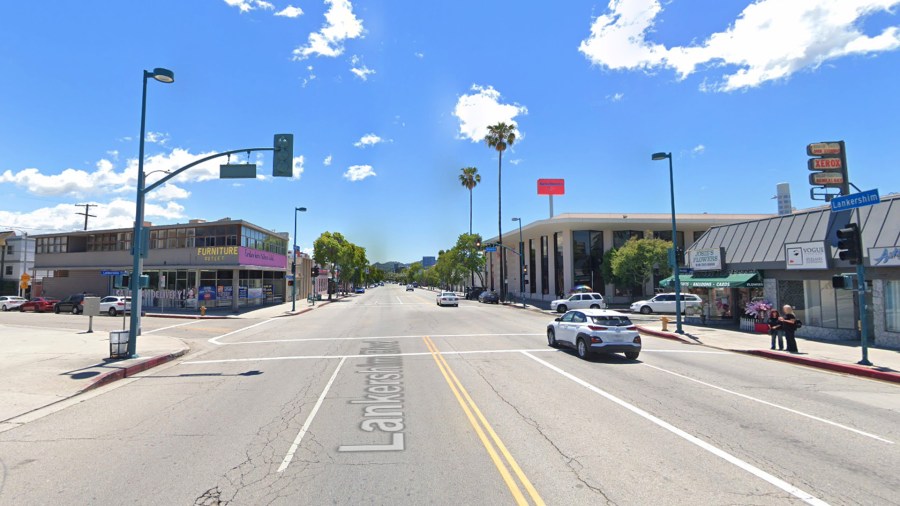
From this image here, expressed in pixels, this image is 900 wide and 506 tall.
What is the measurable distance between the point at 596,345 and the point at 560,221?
37.1 m

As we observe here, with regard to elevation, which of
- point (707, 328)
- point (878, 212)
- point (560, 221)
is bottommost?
point (707, 328)

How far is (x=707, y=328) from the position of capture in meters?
24.4

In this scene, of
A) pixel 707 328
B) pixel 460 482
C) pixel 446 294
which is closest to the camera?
pixel 460 482

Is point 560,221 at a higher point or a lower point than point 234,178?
higher

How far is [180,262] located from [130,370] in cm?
2909

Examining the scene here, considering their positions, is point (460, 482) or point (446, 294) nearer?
point (460, 482)

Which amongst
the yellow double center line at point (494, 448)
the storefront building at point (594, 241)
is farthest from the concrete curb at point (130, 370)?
the storefront building at point (594, 241)

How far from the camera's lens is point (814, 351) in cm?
1585

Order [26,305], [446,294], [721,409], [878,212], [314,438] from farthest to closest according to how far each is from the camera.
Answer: [446,294] → [26,305] → [878,212] → [721,409] → [314,438]

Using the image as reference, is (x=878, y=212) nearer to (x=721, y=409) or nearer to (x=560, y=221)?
(x=721, y=409)

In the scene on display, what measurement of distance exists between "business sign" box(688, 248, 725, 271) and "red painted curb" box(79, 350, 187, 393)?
25394mm

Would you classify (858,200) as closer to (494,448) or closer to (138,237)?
(494,448)

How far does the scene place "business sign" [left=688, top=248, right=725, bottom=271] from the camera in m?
24.8

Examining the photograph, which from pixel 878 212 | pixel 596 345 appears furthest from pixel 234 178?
pixel 878 212
